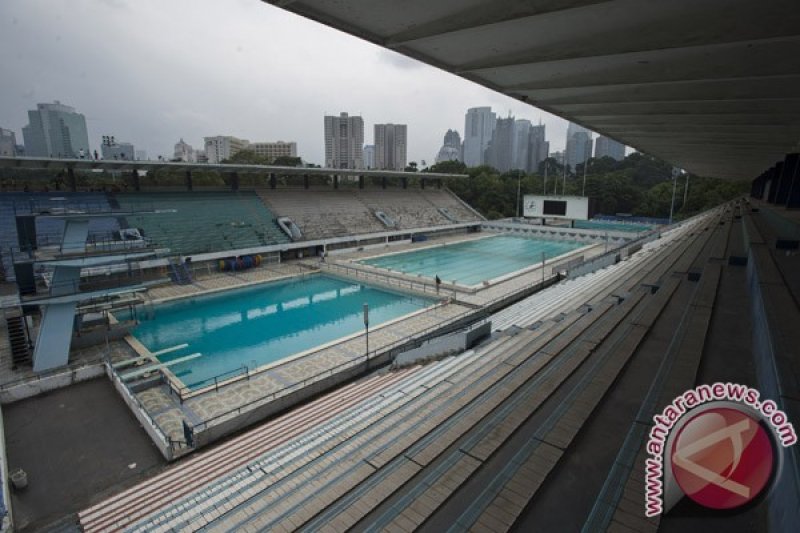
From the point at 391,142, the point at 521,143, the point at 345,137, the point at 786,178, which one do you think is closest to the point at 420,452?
the point at 786,178

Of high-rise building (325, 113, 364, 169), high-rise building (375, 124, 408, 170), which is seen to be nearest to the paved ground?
high-rise building (325, 113, 364, 169)

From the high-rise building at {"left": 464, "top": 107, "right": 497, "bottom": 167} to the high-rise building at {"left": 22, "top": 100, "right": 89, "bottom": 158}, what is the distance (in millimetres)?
111299

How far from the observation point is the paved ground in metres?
6.94

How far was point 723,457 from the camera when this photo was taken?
2.36 m

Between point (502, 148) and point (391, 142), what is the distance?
3540 centimetres

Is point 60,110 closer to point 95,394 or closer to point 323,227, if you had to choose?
point 323,227

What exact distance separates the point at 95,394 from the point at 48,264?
4475 millimetres

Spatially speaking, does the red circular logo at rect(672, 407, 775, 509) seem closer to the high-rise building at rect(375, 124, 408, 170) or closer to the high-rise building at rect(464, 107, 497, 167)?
the high-rise building at rect(375, 124, 408, 170)

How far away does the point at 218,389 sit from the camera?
11.1 m

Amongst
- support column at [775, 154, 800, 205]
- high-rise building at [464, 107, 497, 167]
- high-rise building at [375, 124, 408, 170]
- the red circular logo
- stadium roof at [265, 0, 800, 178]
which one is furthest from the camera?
high-rise building at [464, 107, 497, 167]

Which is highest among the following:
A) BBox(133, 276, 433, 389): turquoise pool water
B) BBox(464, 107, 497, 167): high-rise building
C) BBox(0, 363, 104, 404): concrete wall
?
BBox(464, 107, 497, 167): high-rise building

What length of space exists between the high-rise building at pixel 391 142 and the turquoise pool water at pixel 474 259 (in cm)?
7822

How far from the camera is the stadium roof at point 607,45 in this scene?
3199mm

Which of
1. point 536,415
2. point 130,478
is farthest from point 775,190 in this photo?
point 130,478
